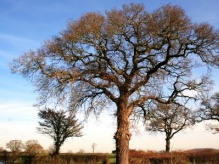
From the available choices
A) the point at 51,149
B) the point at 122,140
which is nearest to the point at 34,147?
the point at 51,149

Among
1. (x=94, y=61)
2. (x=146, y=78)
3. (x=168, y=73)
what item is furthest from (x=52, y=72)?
(x=168, y=73)

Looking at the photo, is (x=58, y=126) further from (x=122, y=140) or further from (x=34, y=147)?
(x=122, y=140)

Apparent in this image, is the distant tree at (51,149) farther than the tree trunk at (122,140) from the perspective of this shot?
Yes

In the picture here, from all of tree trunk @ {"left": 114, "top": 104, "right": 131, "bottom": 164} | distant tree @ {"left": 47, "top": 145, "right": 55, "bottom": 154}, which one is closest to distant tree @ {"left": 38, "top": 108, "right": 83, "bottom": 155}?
distant tree @ {"left": 47, "top": 145, "right": 55, "bottom": 154}

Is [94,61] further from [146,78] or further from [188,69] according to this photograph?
[188,69]

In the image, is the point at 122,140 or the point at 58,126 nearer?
the point at 122,140

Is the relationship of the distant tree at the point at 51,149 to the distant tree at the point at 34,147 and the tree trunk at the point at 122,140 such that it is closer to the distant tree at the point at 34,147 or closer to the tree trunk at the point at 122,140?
the distant tree at the point at 34,147

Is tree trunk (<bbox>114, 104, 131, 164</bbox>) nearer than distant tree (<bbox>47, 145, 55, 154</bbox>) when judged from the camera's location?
Yes

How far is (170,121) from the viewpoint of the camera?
45.1m

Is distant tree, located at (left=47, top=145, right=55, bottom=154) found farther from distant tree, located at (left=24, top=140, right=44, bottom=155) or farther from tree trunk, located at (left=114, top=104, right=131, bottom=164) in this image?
tree trunk, located at (left=114, top=104, right=131, bottom=164)

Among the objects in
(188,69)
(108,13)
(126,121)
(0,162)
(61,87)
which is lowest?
(0,162)

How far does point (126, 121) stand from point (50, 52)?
6123mm

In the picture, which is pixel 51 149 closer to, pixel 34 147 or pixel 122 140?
pixel 34 147

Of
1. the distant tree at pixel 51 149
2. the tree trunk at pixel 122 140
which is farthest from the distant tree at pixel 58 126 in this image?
the tree trunk at pixel 122 140
